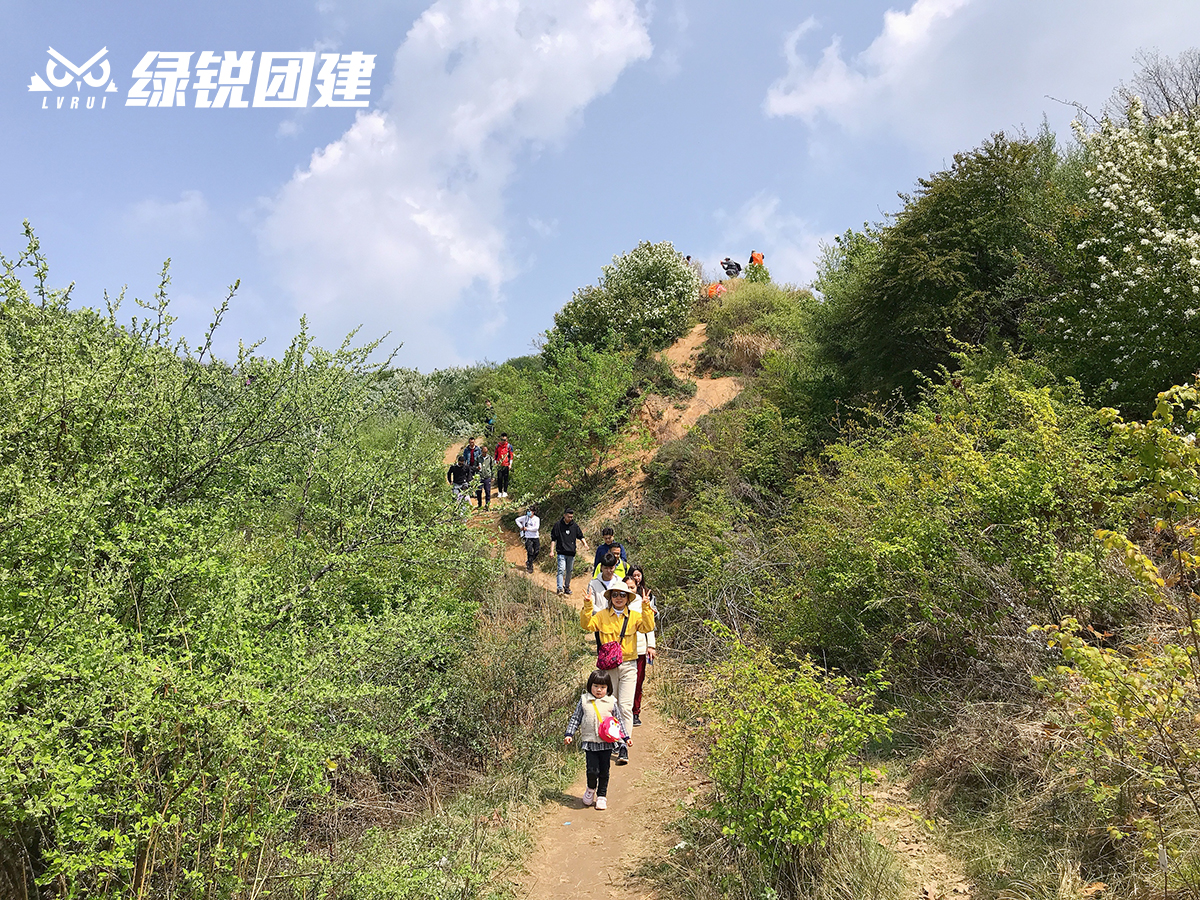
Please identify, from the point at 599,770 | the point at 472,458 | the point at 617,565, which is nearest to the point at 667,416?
the point at 472,458

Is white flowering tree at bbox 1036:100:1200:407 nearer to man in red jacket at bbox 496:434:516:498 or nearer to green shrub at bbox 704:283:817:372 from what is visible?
green shrub at bbox 704:283:817:372

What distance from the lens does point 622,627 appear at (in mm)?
6266

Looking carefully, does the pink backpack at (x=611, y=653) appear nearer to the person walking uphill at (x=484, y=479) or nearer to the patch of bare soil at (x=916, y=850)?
the patch of bare soil at (x=916, y=850)

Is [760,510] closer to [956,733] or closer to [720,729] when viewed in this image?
[956,733]

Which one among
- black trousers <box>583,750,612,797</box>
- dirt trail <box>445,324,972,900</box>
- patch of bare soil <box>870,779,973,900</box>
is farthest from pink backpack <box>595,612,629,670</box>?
patch of bare soil <box>870,779,973,900</box>

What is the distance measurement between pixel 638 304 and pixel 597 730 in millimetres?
20423

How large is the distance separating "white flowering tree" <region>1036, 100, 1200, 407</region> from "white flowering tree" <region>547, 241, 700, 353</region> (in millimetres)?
13948

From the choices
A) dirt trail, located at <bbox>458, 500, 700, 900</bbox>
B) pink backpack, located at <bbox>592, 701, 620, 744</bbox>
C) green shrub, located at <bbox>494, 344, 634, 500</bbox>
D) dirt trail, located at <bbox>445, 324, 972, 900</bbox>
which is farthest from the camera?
green shrub, located at <bbox>494, 344, 634, 500</bbox>

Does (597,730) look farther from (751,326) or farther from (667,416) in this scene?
(751,326)

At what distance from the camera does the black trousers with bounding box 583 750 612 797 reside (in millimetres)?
5906

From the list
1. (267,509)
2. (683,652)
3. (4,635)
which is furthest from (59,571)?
(683,652)

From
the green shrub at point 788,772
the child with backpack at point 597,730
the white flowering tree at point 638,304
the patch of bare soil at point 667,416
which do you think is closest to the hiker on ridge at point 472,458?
the patch of bare soil at point 667,416

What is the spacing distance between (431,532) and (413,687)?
4.96 ft

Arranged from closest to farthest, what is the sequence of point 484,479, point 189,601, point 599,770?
point 189,601, point 599,770, point 484,479
